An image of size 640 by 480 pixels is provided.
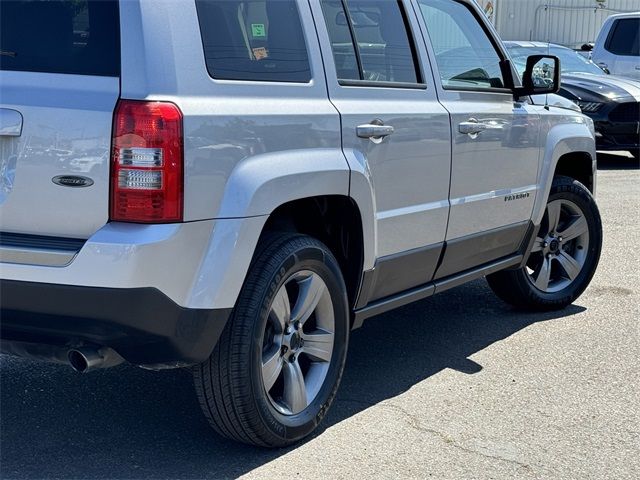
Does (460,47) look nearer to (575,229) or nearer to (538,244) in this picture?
(538,244)

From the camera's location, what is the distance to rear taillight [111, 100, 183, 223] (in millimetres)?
3293

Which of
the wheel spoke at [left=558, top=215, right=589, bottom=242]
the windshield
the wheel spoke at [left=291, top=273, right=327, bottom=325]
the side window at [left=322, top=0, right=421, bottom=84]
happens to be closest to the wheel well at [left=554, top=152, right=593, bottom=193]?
the wheel spoke at [left=558, top=215, right=589, bottom=242]

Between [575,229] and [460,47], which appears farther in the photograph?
[575,229]

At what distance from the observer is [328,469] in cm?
383

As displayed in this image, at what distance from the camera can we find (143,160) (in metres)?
3.31

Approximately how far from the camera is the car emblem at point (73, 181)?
3.31 metres

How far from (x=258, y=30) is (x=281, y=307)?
1069 mm

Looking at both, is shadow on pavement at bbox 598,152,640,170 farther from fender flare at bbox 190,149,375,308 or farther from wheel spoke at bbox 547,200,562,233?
fender flare at bbox 190,149,375,308

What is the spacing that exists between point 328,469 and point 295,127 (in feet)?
4.29

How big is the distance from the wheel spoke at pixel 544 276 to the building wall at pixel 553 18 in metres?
17.4

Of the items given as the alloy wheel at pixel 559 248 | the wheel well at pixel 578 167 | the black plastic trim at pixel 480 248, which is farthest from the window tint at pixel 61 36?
the wheel well at pixel 578 167

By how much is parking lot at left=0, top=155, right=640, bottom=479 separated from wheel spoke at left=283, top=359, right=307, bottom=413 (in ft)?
0.58

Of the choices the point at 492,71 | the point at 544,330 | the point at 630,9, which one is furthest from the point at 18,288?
the point at 630,9

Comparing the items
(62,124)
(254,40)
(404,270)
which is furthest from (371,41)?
(62,124)
